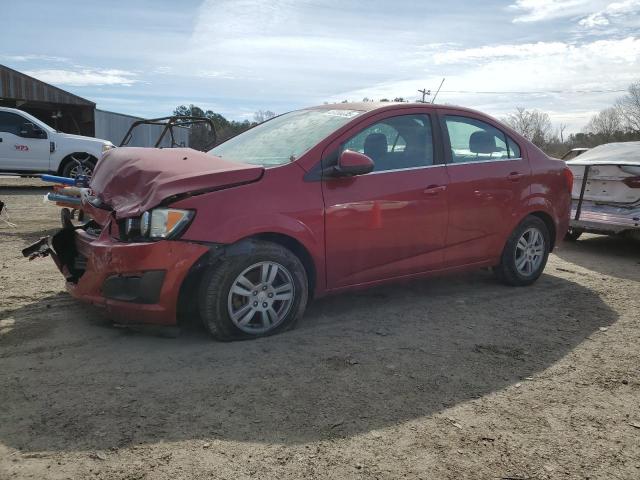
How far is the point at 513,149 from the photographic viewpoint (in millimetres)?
5320

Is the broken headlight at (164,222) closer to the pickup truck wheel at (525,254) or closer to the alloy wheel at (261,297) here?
the alloy wheel at (261,297)

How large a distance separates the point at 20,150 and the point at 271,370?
Result: 12.7 metres

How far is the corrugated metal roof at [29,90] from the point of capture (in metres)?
23.7

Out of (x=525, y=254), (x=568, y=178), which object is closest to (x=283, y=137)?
(x=525, y=254)

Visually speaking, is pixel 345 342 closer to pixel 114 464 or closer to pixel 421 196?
pixel 421 196

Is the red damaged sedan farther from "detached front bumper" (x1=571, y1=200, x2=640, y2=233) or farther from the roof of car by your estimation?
"detached front bumper" (x1=571, y1=200, x2=640, y2=233)

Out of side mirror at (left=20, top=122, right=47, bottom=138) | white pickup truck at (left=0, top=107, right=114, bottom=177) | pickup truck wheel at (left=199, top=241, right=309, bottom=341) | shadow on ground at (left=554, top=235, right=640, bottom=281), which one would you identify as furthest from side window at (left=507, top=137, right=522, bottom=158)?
side mirror at (left=20, top=122, right=47, bottom=138)

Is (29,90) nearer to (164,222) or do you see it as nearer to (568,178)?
(164,222)

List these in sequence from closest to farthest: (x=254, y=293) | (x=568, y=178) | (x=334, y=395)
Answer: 1. (x=334, y=395)
2. (x=254, y=293)
3. (x=568, y=178)

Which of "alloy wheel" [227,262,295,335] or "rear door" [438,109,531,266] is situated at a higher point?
"rear door" [438,109,531,266]

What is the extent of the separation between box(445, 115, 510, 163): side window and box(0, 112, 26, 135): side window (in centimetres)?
1231

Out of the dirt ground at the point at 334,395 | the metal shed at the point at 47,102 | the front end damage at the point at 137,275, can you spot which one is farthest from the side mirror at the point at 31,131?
the front end damage at the point at 137,275

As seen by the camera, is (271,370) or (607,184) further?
(607,184)

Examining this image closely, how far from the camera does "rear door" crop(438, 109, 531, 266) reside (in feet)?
15.7
